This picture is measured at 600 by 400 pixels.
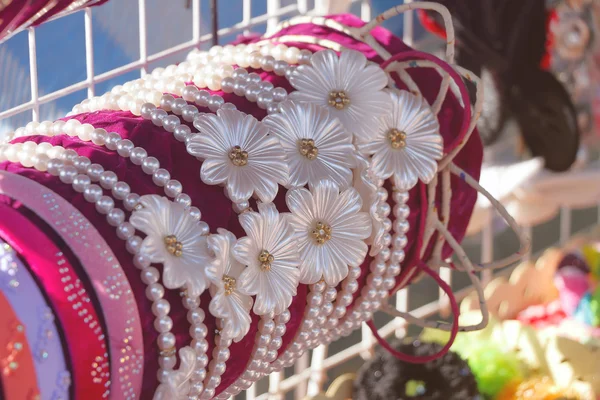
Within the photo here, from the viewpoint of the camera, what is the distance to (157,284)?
284mm

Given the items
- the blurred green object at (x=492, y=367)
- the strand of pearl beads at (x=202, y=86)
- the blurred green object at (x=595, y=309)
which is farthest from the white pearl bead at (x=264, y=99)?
the blurred green object at (x=595, y=309)

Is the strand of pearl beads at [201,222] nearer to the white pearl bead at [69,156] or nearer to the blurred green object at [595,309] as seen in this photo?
the white pearl bead at [69,156]

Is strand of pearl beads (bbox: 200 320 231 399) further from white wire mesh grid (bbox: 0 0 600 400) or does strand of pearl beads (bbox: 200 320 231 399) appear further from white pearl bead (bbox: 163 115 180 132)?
white wire mesh grid (bbox: 0 0 600 400)

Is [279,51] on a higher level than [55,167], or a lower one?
higher

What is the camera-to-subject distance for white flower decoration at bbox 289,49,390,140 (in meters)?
0.36

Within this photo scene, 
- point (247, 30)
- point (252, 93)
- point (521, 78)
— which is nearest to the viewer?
point (252, 93)

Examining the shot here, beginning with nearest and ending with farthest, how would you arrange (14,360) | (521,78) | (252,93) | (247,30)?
1. (14,360)
2. (252,93)
3. (247,30)
4. (521,78)

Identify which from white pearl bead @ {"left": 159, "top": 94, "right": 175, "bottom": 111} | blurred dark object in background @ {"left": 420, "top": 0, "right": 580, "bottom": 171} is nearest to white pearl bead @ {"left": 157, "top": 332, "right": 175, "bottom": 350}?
white pearl bead @ {"left": 159, "top": 94, "right": 175, "bottom": 111}

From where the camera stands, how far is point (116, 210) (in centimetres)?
28

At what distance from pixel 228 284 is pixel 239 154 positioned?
0.05 m

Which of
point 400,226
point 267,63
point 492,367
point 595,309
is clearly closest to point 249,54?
point 267,63

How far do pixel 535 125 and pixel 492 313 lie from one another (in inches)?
7.4

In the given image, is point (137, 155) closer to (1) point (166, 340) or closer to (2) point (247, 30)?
(1) point (166, 340)

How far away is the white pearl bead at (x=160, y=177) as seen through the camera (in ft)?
0.97
